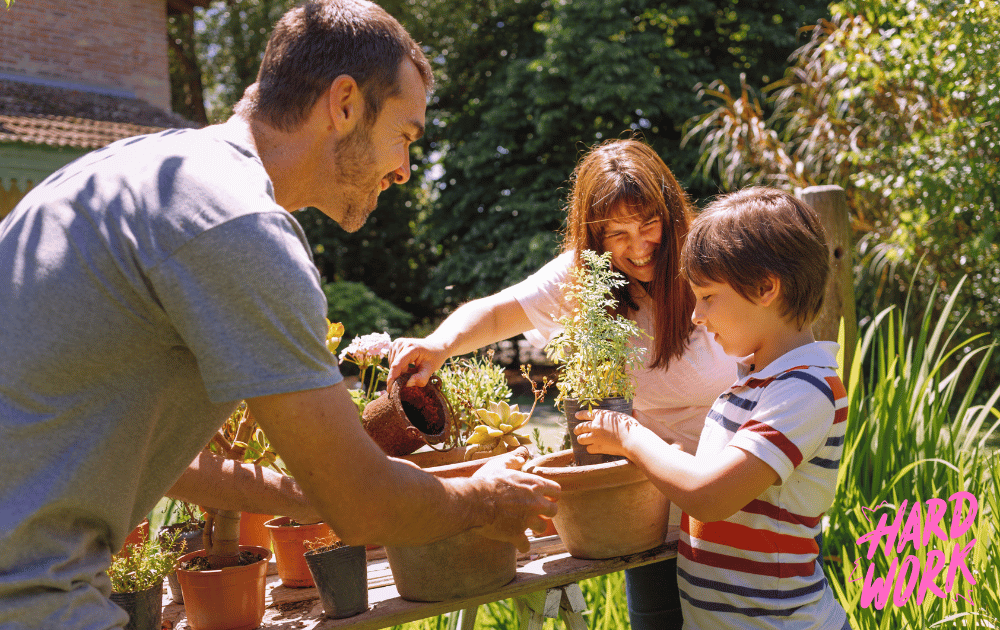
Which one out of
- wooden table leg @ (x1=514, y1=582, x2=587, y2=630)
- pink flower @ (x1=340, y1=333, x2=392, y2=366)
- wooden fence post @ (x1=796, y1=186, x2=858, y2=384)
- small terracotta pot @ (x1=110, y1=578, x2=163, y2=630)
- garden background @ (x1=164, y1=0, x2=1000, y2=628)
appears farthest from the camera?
wooden fence post @ (x1=796, y1=186, x2=858, y2=384)

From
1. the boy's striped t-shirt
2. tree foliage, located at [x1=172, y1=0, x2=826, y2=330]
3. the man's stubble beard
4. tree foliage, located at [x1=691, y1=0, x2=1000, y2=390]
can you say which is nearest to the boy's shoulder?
the boy's striped t-shirt

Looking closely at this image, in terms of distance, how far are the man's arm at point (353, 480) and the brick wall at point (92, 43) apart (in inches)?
514

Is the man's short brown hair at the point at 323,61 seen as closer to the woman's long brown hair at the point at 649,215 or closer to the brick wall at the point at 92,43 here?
the woman's long brown hair at the point at 649,215

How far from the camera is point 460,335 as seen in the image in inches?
80.0

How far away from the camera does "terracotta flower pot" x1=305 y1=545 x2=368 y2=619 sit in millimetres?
1343

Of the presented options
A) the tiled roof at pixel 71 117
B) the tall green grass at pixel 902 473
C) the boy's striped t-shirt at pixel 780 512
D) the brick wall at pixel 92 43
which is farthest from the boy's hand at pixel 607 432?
the brick wall at pixel 92 43

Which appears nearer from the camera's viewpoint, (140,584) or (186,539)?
(140,584)

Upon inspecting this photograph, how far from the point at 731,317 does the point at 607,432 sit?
1.12ft

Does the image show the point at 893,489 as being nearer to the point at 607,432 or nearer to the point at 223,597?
the point at 607,432

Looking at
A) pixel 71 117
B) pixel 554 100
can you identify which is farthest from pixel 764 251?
pixel 71 117

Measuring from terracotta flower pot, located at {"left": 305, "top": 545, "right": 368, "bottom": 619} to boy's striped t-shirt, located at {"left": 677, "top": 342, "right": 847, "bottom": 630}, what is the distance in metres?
0.66

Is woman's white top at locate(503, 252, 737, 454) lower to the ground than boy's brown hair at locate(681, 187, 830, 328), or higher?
lower

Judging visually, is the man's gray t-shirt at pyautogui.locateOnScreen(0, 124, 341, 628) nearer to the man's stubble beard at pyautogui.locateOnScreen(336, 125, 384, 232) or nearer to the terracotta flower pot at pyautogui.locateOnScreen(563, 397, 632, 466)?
the man's stubble beard at pyautogui.locateOnScreen(336, 125, 384, 232)

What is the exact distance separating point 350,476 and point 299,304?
0.25m
